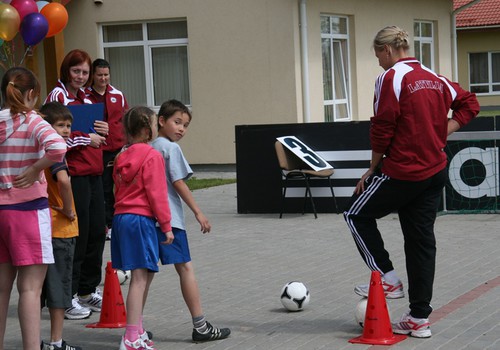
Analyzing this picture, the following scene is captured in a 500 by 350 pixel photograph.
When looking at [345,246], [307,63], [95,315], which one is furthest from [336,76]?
[95,315]

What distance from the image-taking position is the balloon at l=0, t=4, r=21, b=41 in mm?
13562

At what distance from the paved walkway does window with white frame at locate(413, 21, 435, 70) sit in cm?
1422

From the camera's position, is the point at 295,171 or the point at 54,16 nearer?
the point at 295,171

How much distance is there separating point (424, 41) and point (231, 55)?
8017 mm

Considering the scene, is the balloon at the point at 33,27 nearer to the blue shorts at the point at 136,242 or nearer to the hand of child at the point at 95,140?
the hand of child at the point at 95,140

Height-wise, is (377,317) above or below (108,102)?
below

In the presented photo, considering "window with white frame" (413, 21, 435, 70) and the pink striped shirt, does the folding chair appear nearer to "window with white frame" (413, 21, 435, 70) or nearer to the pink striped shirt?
the pink striped shirt

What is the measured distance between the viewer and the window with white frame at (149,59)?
20984 millimetres

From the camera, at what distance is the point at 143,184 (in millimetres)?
6047

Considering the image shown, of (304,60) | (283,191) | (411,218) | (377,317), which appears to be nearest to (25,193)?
(377,317)

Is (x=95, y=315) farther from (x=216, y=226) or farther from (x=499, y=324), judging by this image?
(x=216, y=226)

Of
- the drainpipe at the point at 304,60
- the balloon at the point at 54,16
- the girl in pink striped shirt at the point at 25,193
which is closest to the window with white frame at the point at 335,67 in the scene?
the drainpipe at the point at 304,60

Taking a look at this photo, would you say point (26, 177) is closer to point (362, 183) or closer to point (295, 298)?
point (362, 183)

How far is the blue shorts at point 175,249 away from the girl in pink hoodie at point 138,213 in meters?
0.11
